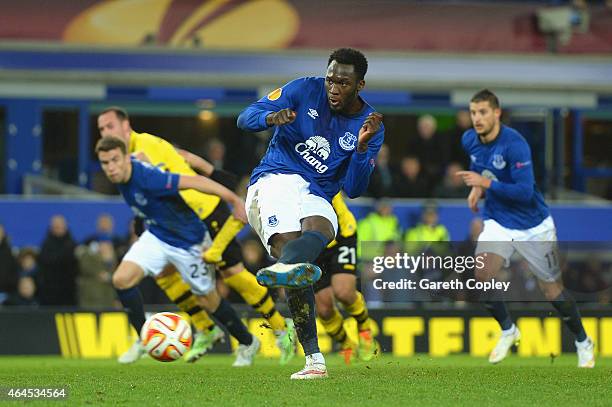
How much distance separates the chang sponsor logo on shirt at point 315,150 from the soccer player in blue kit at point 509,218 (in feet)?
7.78

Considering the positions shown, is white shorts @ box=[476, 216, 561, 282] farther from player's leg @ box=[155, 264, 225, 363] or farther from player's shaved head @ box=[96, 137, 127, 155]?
player's shaved head @ box=[96, 137, 127, 155]

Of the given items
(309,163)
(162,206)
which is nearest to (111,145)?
(162,206)

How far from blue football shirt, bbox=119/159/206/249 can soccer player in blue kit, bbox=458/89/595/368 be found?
8.59ft

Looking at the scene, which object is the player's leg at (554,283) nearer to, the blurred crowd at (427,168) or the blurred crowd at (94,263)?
the blurred crowd at (94,263)

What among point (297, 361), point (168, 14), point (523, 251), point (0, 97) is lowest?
point (297, 361)

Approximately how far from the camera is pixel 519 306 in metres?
16.8

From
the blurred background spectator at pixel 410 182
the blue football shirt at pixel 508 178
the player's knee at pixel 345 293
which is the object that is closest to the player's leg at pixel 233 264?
the player's knee at pixel 345 293

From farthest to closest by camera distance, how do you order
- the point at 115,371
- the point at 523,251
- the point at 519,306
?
1. the point at 519,306
2. the point at 523,251
3. the point at 115,371

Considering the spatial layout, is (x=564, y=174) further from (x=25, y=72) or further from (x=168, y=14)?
(x=25, y=72)

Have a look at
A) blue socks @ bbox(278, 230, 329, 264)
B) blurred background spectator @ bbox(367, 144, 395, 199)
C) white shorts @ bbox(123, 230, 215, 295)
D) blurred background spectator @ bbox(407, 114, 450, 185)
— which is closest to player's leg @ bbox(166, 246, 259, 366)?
white shorts @ bbox(123, 230, 215, 295)

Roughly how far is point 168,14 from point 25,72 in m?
2.60

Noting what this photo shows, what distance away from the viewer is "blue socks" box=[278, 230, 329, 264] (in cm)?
871

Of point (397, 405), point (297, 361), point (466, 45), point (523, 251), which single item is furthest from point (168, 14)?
point (397, 405)

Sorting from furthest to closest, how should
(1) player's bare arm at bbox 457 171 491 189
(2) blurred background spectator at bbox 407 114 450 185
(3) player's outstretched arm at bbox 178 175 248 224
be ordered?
(2) blurred background spectator at bbox 407 114 450 185 < (3) player's outstretched arm at bbox 178 175 248 224 < (1) player's bare arm at bbox 457 171 491 189
